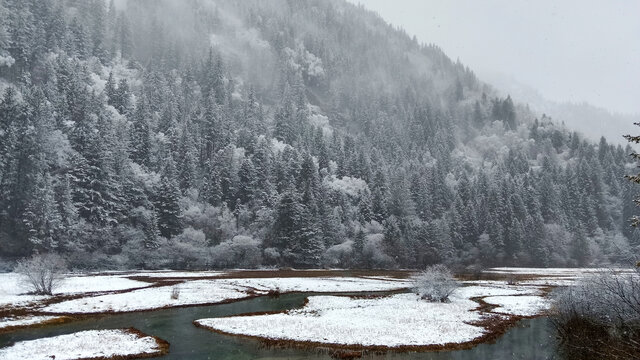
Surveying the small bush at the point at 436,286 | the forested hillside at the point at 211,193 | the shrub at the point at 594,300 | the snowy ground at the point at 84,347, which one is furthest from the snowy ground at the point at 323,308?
the forested hillside at the point at 211,193

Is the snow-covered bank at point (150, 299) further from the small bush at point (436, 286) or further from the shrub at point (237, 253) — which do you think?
the shrub at point (237, 253)

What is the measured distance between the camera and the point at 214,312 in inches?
1639

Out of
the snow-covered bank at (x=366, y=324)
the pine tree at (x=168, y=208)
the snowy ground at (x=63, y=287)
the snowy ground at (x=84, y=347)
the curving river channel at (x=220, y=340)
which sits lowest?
the curving river channel at (x=220, y=340)

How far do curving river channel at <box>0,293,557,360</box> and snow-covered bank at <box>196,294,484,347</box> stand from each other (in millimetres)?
1942

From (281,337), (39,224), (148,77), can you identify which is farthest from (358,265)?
(148,77)

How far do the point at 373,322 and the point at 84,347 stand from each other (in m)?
20.3

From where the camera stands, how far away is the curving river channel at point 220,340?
2653 centimetres

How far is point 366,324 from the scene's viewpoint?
3525 centimetres

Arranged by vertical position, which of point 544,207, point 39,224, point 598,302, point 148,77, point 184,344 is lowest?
point 184,344

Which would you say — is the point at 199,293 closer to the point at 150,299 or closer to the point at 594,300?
the point at 150,299

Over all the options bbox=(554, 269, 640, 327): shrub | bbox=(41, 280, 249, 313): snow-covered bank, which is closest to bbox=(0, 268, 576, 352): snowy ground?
bbox=(41, 280, 249, 313): snow-covered bank

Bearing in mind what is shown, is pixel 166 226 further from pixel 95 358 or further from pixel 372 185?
pixel 95 358

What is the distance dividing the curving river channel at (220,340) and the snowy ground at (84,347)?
4.65 feet

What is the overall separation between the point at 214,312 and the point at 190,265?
6163cm
